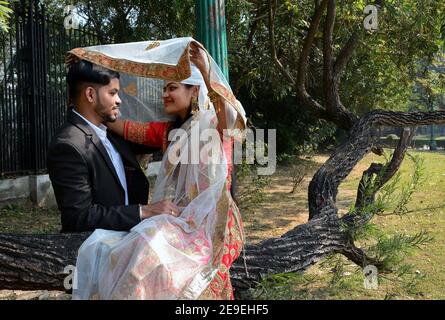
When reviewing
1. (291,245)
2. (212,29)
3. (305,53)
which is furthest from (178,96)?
(305,53)

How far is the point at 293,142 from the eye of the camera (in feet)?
53.8

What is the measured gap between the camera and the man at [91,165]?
1.97m

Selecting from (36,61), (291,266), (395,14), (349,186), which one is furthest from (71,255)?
(349,186)

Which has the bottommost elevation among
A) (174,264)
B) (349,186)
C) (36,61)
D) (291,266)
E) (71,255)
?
(349,186)

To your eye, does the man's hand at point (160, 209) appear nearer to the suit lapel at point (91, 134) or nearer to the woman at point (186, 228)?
the woman at point (186, 228)

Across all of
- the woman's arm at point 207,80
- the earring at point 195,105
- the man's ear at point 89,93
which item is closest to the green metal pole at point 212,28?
the earring at point 195,105

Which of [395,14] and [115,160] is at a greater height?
[395,14]

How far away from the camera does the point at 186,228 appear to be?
204cm

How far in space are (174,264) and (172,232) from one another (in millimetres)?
147

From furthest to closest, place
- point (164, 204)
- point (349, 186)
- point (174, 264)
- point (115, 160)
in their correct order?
point (349, 186)
point (115, 160)
point (164, 204)
point (174, 264)

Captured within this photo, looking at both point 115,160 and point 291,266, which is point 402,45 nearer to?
point 291,266

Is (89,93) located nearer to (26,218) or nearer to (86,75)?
(86,75)

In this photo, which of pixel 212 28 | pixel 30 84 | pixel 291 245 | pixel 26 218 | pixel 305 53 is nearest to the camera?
pixel 291 245

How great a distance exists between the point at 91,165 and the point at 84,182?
0.10m
